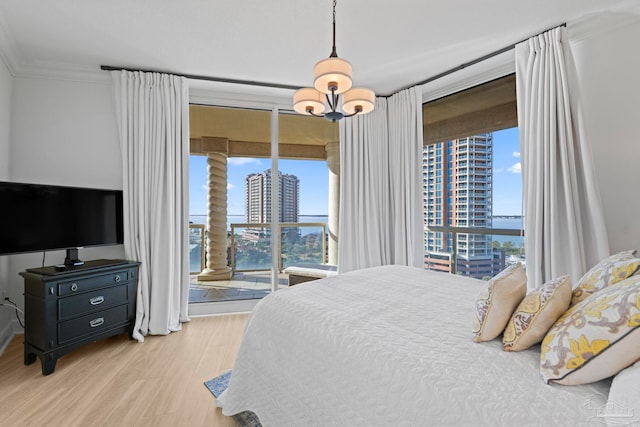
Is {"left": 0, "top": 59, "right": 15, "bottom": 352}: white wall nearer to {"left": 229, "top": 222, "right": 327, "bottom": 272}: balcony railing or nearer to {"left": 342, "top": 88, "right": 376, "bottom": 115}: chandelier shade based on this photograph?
{"left": 229, "top": 222, "right": 327, "bottom": 272}: balcony railing

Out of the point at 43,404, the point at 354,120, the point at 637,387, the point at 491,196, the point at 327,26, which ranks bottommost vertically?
the point at 43,404

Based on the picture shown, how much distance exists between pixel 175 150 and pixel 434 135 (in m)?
2.95

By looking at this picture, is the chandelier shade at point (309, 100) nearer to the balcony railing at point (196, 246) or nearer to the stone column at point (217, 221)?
the stone column at point (217, 221)

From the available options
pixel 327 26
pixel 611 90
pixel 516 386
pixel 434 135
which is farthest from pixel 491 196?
pixel 516 386

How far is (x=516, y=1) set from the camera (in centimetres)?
226

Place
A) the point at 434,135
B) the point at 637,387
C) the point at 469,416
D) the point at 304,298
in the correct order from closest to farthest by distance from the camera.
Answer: the point at 637,387
the point at 469,416
the point at 304,298
the point at 434,135

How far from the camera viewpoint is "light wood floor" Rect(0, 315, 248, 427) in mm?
1846

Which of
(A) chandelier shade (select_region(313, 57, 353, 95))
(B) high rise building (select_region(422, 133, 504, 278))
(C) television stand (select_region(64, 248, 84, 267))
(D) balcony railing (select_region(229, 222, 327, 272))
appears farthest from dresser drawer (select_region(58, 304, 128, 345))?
(B) high rise building (select_region(422, 133, 504, 278))

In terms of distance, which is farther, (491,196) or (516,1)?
(491,196)

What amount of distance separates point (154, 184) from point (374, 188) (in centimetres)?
244

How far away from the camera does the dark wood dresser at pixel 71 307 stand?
2.38 meters

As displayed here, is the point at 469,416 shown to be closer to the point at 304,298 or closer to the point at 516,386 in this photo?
the point at 516,386

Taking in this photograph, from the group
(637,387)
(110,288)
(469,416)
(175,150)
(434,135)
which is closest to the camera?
(637,387)

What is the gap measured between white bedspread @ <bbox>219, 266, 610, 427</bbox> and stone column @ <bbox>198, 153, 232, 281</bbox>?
2188 mm
